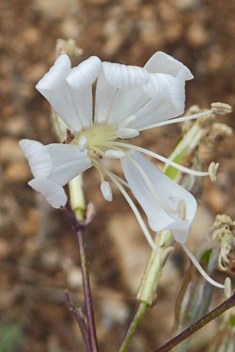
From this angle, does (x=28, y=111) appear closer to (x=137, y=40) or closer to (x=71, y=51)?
(x=137, y=40)

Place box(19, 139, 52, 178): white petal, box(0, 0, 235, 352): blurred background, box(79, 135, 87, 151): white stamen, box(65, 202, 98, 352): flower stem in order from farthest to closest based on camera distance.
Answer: box(0, 0, 235, 352): blurred background → box(65, 202, 98, 352): flower stem → box(79, 135, 87, 151): white stamen → box(19, 139, 52, 178): white petal

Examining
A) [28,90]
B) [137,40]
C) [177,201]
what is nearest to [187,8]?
[137,40]

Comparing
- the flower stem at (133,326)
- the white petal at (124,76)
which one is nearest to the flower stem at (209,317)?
the flower stem at (133,326)

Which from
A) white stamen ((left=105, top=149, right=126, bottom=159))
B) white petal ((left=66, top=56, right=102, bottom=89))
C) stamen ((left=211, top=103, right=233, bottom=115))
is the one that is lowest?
stamen ((left=211, top=103, right=233, bottom=115))

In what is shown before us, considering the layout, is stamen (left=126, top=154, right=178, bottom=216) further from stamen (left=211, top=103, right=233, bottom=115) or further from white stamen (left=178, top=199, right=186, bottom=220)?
stamen (left=211, top=103, right=233, bottom=115)

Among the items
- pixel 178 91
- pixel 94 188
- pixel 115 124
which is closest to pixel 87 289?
pixel 115 124

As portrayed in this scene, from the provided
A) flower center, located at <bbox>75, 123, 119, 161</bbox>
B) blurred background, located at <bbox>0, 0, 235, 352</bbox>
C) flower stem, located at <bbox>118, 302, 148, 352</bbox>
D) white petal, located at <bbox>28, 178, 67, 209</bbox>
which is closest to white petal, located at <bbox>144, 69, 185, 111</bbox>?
flower center, located at <bbox>75, 123, 119, 161</bbox>

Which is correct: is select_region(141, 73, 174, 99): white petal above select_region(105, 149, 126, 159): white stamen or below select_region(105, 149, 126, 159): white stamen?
above
